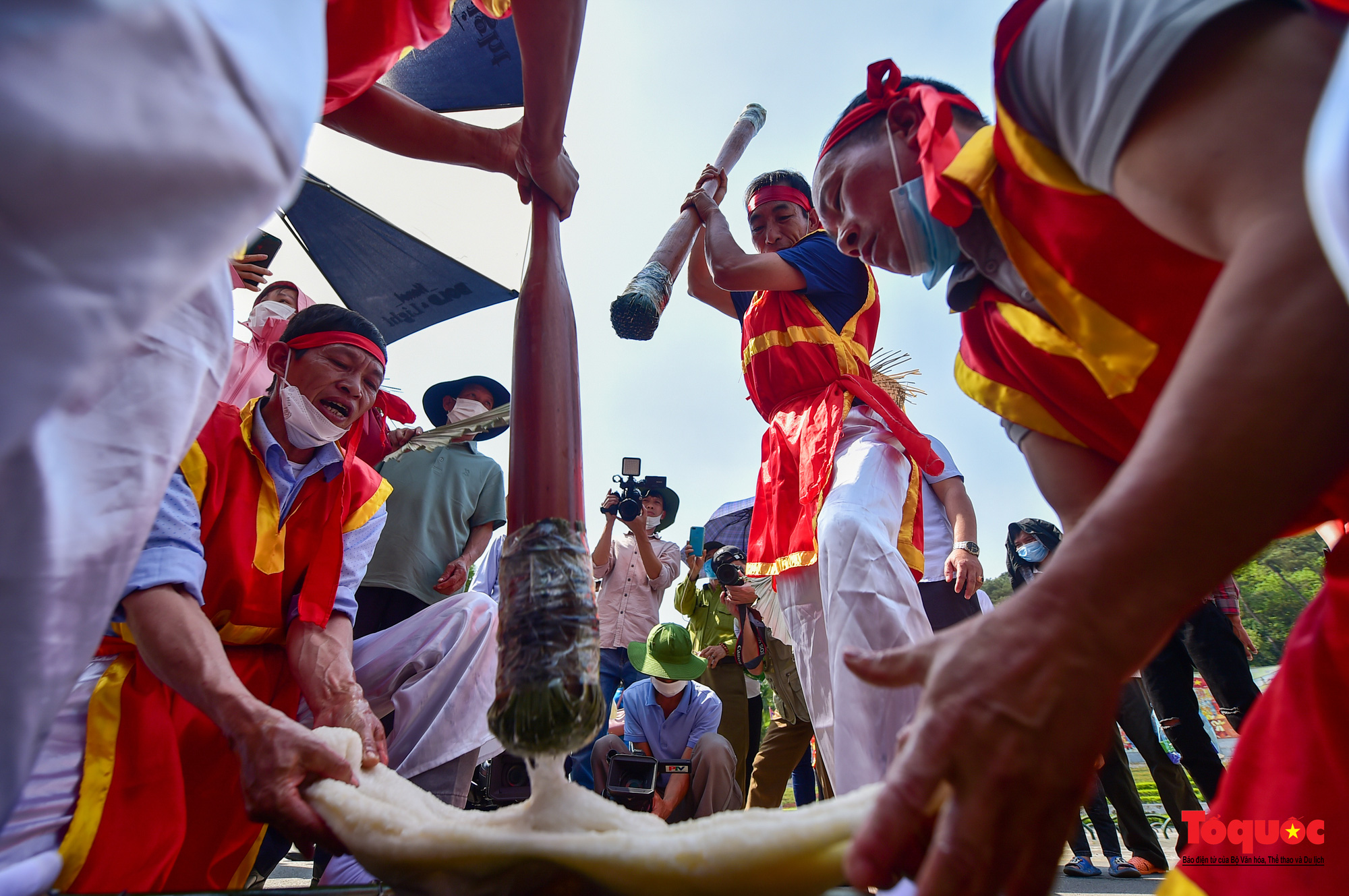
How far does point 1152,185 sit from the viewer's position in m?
0.70

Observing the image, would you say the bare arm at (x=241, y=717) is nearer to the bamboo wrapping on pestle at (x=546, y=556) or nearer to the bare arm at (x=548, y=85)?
the bamboo wrapping on pestle at (x=546, y=556)

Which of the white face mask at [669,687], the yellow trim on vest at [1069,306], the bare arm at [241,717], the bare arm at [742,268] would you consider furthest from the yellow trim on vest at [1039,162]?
the white face mask at [669,687]

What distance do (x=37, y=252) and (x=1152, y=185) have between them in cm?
96

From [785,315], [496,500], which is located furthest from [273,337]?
[785,315]

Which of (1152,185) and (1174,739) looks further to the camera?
(1174,739)

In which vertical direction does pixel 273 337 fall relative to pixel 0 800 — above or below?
above

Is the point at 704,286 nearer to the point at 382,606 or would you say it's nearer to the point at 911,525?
the point at 911,525

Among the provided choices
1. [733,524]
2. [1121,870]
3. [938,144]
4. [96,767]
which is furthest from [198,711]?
[1121,870]

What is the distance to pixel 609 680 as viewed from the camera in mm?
5074

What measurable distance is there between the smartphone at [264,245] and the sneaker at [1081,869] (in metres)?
5.68

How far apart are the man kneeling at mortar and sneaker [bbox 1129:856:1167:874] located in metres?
2.24

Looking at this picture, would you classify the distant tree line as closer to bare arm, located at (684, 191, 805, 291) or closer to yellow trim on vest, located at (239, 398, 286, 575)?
bare arm, located at (684, 191, 805, 291)

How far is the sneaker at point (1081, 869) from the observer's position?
3867 mm

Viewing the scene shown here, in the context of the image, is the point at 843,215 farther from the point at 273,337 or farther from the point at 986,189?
the point at 273,337
